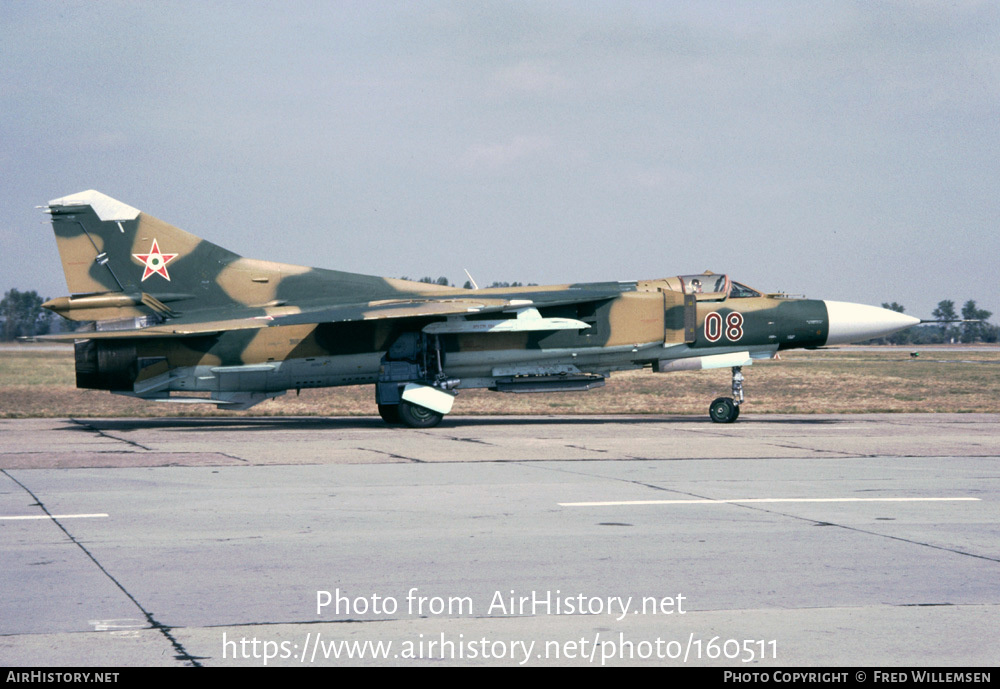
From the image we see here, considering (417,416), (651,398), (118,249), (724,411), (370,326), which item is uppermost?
(118,249)

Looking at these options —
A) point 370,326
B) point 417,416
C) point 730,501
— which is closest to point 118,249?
point 370,326

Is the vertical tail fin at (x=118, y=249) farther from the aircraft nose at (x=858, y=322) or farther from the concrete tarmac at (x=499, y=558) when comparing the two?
the aircraft nose at (x=858, y=322)

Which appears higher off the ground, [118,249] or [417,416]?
[118,249]

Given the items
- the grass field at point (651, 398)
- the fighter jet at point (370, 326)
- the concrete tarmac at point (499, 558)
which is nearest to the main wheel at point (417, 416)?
the fighter jet at point (370, 326)

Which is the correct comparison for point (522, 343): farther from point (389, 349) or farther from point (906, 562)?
point (906, 562)

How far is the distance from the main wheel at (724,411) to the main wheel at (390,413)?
6.26 m

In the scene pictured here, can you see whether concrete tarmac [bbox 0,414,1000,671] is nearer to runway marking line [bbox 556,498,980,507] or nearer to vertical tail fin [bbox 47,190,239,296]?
runway marking line [bbox 556,498,980,507]

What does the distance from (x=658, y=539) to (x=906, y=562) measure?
1.73 meters

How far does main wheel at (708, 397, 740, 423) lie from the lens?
19734 millimetres

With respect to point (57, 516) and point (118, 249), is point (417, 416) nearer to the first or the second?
point (118, 249)

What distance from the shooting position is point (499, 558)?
679cm

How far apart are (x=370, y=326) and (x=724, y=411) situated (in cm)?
724

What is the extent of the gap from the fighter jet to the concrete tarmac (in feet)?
18.7

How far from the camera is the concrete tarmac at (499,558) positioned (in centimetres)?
487
